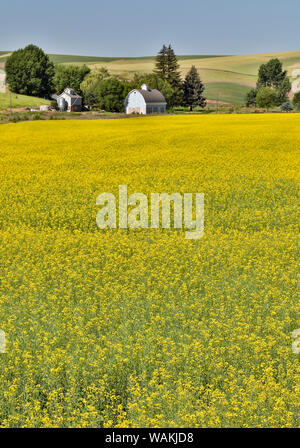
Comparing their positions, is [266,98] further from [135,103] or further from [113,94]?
[113,94]

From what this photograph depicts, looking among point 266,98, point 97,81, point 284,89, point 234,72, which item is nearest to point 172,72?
point 97,81

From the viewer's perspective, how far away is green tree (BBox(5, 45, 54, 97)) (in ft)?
397

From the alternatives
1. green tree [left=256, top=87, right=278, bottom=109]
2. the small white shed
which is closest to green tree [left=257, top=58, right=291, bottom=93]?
green tree [left=256, top=87, right=278, bottom=109]

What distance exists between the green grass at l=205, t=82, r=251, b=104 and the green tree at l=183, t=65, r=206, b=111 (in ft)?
97.0

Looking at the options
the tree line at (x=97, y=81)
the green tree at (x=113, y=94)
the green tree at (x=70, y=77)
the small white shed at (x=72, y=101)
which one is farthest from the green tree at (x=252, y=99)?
the green tree at (x=70, y=77)

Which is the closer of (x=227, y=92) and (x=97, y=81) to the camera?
(x=97, y=81)

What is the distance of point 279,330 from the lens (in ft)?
22.9

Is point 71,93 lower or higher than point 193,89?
lower

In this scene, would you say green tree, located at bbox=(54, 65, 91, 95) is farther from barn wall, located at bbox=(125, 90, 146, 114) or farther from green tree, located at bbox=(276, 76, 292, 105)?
green tree, located at bbox=(276, 76, 292, 105)

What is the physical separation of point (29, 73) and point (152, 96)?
41.7 metres

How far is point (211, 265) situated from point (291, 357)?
13.2 ft

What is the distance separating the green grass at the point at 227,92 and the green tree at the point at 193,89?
29575 millimetres

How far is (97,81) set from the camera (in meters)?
118

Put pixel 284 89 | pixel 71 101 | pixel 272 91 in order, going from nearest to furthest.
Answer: pixel 272 91, pixel 71 101, pixel 284 89
